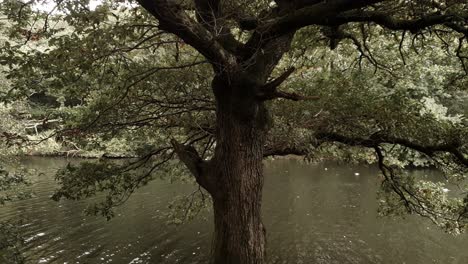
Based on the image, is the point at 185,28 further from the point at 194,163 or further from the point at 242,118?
the point at 194,163

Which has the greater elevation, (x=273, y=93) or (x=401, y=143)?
(x=273, y=93)

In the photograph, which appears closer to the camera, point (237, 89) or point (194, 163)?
point (237, 89)

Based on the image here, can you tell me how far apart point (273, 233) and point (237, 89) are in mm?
10094

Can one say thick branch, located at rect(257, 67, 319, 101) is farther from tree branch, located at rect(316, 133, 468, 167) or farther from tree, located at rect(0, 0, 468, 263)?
tree branch, located at rect(316, 133, 468, 167)

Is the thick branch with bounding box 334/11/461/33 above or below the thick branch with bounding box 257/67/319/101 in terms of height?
above

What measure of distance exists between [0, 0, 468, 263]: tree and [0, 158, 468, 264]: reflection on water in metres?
4.81

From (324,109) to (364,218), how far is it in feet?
34.8

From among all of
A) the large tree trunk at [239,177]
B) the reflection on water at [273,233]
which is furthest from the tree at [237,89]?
the reflection on water at [273,233]

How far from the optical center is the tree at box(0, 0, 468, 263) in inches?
185

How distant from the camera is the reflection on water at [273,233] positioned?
39.3ft

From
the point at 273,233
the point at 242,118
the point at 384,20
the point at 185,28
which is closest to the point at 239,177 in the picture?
Answer: the point at 242,118

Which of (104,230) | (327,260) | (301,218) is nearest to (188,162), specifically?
(327,260)

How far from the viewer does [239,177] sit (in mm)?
5242

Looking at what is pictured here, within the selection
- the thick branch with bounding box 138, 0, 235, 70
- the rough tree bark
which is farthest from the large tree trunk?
the thick branch with bounding box 138, 0, 235, 70
